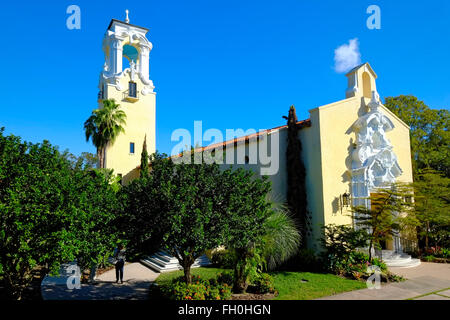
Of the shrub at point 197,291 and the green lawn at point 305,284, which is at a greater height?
the shrub at point 197,291

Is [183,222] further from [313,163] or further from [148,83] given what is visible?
[148,83]

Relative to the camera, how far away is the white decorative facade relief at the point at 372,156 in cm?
1875

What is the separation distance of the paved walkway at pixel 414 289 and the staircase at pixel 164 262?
818cm

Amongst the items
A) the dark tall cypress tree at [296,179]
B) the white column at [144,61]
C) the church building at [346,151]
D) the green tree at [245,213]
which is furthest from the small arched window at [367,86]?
the white column at [144,61]

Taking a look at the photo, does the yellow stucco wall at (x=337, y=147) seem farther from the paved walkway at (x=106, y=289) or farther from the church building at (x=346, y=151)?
the paved walkway at (x=106, y=289)

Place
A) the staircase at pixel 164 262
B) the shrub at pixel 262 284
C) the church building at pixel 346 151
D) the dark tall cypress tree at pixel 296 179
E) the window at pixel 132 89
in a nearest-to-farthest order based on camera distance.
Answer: the shrub at pixel 262 284 → the staircase at pixel 164 262 → the church building at pixel 346 151 → the dark tall cypress tree at pixel 296 179 → the window at pixel 132 89

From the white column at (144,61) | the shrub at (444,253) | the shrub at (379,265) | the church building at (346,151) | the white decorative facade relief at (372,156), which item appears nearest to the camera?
the shrub at (379,265)

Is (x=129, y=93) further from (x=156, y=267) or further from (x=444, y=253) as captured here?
(x=444, y=253)

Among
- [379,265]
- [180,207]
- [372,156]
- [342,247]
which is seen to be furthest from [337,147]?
[180,207]

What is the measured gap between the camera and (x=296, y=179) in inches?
711

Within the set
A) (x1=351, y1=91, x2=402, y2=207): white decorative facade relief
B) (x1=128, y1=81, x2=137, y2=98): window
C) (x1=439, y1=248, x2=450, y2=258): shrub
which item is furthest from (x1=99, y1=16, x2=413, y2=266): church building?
(x1=128, y1=81, x2=137, y2=98): window

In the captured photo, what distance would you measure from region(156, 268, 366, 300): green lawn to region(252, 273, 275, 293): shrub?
44 centimetres

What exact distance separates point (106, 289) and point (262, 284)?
6.92 metres
